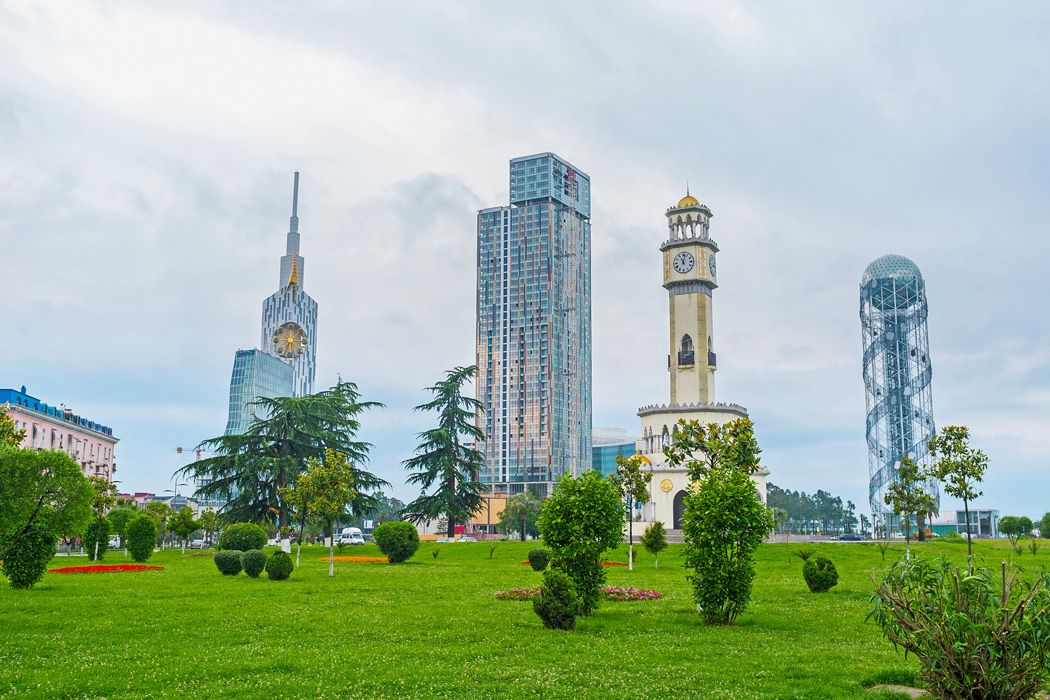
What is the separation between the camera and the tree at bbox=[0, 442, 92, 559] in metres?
19.9

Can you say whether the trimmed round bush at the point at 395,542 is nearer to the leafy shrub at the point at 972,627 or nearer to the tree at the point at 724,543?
the tree at the point at 724,543

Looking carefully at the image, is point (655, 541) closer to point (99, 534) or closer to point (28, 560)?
point (28, 560)

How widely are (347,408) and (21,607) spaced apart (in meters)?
42.6

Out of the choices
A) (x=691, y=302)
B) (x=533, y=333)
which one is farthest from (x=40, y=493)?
(x=533, y=333)

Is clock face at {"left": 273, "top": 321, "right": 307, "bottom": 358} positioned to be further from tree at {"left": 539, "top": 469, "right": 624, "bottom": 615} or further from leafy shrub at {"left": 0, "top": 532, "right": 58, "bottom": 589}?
tree at {"left": 539, "top": 469, "right": 624, "bottom": 615}

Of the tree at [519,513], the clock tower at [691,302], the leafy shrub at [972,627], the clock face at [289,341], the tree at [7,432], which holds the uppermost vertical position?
the clock face at [289,341]

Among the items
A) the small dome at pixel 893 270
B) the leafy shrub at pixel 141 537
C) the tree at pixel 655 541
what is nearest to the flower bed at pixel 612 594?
the tree at pixel 655 541

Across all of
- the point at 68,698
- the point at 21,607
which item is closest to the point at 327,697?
the point at 68,698

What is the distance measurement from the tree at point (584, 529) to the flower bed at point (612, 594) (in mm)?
4059

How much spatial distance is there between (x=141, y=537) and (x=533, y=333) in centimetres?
12983

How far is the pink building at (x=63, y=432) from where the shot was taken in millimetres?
88188

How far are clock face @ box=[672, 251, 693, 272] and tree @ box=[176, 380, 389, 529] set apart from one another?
29893mm

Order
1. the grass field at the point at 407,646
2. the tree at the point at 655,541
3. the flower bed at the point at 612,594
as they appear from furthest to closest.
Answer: the tree at the point at 655,541 → the flower bed at the point at 612,594 → the grass field at the point at 407,646

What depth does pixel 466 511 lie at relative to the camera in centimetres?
6600
